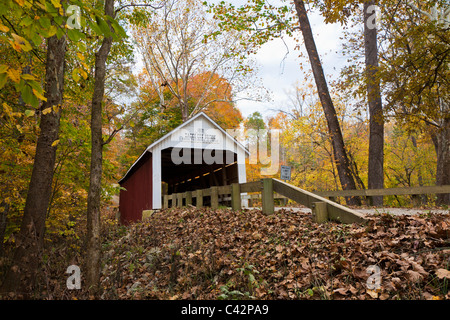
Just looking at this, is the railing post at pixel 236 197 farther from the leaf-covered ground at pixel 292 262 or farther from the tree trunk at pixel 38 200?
the tree trunk at pixel 38 200

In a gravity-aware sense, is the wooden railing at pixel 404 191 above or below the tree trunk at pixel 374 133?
below

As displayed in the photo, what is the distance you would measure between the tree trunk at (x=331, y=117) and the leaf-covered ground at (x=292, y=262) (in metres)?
5.72

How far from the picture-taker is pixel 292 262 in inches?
135

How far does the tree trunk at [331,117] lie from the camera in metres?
10.1

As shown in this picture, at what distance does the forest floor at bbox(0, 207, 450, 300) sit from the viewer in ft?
8.70

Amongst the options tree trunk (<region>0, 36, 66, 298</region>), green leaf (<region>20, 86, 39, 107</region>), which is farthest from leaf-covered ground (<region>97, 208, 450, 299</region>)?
green leaf (<region>20, 86, 39, 107</region>)

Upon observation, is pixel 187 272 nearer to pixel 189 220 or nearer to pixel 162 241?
pixel 162 241

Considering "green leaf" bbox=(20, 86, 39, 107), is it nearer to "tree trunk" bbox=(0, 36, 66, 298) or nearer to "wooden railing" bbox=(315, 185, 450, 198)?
"tree trunk" bbox=(0, 36, 66, 298)

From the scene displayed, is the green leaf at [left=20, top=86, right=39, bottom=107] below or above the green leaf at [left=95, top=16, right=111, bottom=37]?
below

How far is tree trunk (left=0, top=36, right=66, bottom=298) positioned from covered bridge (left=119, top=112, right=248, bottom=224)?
20.6 ft

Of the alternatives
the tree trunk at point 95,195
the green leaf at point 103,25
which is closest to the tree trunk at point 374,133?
the tree trunk at point 95,195

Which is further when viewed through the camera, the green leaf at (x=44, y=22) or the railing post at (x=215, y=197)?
the railing post at (x=215, y=197)
